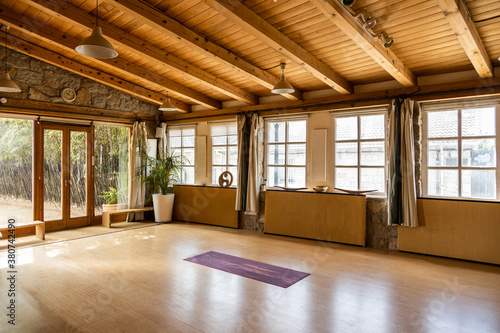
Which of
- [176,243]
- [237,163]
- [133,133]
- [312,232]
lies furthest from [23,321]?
[133,133]

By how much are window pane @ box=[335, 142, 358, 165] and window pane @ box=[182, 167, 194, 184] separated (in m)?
3.64

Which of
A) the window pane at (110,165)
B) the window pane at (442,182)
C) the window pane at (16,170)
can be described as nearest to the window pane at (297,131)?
the window pane at (442,182)

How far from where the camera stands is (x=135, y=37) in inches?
203

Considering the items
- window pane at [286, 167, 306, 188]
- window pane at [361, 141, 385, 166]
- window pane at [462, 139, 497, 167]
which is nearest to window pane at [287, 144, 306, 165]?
window pane at [286, 167, 306, 188]

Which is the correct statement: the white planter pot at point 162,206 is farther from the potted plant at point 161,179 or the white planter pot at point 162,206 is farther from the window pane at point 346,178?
the window pane at point 346,178

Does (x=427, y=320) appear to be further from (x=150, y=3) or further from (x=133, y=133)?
(x=133, y=133)

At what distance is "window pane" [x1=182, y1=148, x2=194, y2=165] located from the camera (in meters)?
8.18

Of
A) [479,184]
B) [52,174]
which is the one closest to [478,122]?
[479,184]

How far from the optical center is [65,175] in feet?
22.5

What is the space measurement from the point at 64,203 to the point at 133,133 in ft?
6.87

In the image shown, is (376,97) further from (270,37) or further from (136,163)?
(136,163)

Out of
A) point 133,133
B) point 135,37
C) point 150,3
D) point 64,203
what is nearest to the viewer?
point 150,3

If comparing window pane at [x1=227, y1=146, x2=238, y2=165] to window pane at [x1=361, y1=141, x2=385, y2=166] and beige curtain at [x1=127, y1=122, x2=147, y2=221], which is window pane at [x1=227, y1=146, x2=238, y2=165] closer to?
beige curtain at [x1=127, y1=122, x2=147, y2=221]

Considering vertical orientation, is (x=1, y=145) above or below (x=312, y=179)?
above
